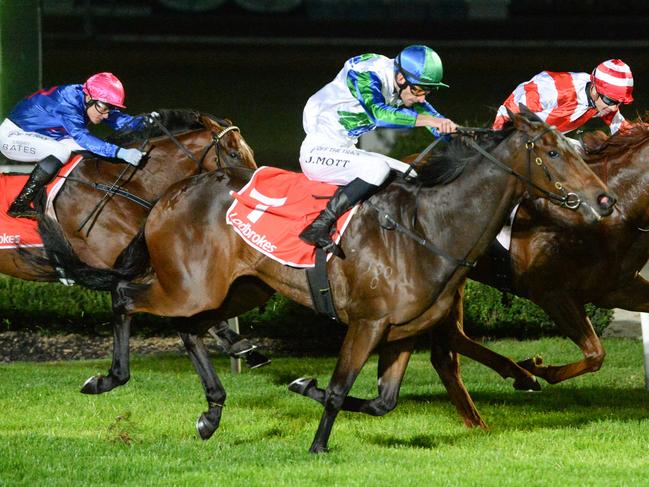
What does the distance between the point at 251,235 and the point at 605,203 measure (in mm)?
1701

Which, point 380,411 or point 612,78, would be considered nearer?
point 380,411

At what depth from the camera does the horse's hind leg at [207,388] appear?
5.76 meters

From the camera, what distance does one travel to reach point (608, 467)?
16.7 ft

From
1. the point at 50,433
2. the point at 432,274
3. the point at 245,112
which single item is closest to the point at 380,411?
the point at 432,274

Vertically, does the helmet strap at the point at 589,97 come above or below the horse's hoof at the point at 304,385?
above

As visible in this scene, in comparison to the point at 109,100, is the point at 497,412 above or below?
below

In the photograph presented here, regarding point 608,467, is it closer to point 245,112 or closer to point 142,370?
point 142,370

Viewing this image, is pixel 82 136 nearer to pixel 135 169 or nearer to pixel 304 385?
pixel 135 169

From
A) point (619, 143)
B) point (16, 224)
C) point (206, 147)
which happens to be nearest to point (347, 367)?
point (619, 143)

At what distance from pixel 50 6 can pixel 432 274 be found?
54.3 ft

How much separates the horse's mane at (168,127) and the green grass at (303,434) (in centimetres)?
158

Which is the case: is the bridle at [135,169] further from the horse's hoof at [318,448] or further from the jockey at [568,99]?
the horse's hoof at [318,448]

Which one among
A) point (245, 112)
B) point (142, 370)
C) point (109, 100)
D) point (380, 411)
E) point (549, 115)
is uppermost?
point (549, 115)

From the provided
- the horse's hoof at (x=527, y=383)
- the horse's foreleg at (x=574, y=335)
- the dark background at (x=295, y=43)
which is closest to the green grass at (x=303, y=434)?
the horse's hoof at (x=527, y=383)
